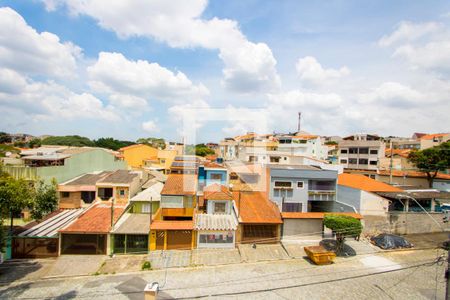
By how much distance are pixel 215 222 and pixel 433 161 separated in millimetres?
35156

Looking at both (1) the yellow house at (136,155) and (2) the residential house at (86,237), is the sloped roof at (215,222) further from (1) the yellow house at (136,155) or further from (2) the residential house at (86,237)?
(1) the yellow house at (136,155)

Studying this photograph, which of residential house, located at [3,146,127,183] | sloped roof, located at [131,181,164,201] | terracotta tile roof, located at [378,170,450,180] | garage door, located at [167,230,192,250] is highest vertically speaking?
residential house, located at [3,146,127,183]

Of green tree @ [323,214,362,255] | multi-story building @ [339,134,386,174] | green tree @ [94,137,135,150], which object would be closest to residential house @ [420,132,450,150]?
multi-story building @ [339,134,386,174]

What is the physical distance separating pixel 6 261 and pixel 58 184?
8.41 metres

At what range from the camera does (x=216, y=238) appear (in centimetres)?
2033

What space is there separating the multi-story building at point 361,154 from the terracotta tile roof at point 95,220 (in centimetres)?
4143

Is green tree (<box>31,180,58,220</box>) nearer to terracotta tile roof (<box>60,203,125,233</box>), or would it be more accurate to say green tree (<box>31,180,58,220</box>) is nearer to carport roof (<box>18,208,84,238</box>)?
carport roof (<box>18,208,84,238</box>)

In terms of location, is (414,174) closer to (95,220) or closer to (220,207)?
(220,207)

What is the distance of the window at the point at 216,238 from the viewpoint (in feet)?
66.5

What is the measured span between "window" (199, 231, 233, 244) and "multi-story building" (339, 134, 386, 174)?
112 ft

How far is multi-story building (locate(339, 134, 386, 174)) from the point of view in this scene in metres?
43.1

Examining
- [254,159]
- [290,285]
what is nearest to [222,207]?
[290,285]

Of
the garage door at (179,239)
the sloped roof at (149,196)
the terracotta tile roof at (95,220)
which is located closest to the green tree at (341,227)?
the garage door at (179,239)

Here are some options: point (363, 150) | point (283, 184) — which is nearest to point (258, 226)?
point (283, 184)
